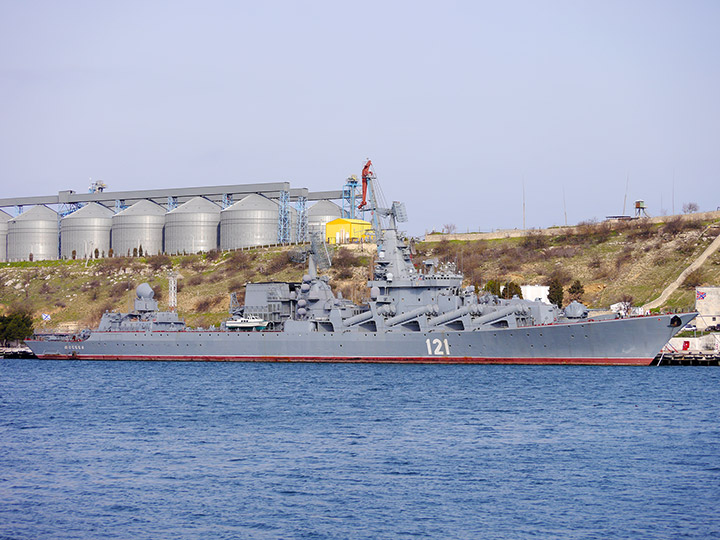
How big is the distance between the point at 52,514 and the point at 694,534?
1260 centimetres

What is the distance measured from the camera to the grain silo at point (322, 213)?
93.6 m

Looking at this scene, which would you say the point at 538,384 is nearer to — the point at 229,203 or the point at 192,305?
the point at 192,305

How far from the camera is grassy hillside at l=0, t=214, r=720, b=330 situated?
241 ft

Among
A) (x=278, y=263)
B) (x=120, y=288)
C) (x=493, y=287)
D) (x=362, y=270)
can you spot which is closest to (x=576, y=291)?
(x=493, y=287)

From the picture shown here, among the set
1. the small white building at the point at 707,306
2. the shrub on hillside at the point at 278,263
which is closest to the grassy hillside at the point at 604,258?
the small white building at the point at 707,306

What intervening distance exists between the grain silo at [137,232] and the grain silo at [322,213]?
60.1 feet

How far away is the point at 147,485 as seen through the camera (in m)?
18.9

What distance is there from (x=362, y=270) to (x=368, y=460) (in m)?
60.1

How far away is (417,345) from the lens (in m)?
45.7

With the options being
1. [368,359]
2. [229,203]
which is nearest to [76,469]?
[368,359]

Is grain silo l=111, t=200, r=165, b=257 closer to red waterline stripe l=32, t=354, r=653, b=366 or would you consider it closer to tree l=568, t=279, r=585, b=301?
red waterline stripe l=32, t=354, r=653, b=366

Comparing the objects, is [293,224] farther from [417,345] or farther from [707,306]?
[417,345]

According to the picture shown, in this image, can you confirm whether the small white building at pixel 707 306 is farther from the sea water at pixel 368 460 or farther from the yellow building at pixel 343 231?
the yellow building at pixel 343 231

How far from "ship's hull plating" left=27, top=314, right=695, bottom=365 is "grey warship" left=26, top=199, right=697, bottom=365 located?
6 cm
